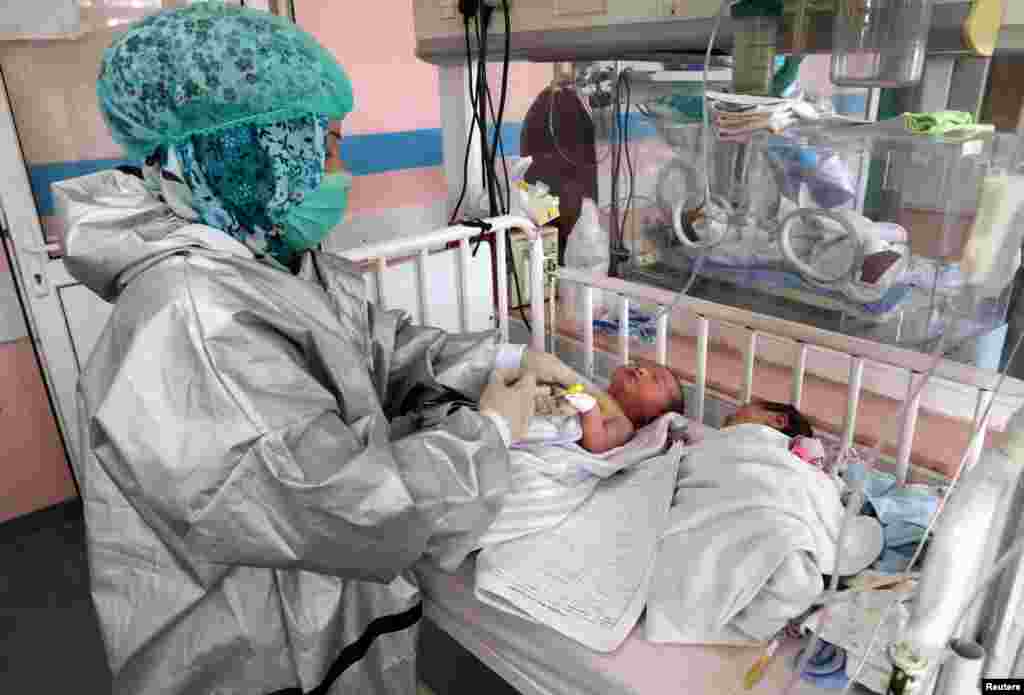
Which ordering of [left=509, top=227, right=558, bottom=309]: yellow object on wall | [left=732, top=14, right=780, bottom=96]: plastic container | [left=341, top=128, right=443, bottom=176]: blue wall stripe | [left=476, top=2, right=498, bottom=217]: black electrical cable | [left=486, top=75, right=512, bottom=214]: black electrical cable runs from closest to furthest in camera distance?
[left=732, top=14, right=780, bottom=96]: plastic container → [left=476, top=2, right=498, bottom=217]: black electrical cable → [left=486, top=75, right=512, bottom=214]: black electrical cable → [left=509, top=227, right=558, bottom=309]: yellow object on wall → [left=341, top=128, right=443, bottom=176]: blue wall stripe

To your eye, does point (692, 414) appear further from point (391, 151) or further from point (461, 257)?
point (391, 151)

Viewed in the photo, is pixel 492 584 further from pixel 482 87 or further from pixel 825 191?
pixel 482 87

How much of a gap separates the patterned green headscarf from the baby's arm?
0.86 m

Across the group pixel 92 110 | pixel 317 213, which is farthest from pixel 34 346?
pixel 317 213

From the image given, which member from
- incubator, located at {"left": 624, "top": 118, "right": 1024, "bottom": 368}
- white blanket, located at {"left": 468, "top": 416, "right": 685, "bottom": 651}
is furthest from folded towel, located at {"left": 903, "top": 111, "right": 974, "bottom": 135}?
white blanket, located at {"left": 468, "top": 416, "right": 685, "bottom": 651}

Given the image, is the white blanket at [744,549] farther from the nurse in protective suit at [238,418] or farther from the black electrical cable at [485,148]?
the black electrical cable at [485,148]

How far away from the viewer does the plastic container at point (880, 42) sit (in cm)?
118

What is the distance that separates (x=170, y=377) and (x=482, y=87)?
Answer: 1508 millimetres

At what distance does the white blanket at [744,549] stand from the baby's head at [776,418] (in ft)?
0.98

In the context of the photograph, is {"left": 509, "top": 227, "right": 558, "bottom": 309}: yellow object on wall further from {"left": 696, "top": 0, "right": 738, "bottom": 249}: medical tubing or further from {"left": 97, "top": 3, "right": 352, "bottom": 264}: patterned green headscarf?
{"left": 97, "top": 3, "right": 352, "bottom": 264}: patterned green headscarf

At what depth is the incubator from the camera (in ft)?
4.82

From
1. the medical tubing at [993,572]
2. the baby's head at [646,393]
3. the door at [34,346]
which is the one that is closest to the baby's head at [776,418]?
the baby's head at [646,393]

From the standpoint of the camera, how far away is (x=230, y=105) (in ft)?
3.79

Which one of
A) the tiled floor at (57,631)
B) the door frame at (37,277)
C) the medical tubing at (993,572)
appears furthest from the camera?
the door frame at (37,277)
